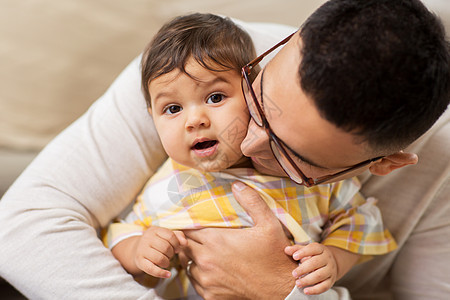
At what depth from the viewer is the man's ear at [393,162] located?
887 mm

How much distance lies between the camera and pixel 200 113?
0.94m

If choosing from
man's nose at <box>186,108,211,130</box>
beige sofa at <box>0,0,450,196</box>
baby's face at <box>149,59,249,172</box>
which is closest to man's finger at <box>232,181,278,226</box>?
baby's face at <box>149,59,249,172</box>

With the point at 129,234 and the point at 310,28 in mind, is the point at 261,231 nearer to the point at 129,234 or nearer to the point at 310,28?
the point at 129,234

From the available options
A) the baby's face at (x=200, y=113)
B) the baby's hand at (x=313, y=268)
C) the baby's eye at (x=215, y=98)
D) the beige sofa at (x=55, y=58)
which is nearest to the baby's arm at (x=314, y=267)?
the baby's hand at (x=313, y=268)

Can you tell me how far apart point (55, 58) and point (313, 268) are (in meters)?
1.27

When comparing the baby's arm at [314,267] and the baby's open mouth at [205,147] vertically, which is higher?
the baby's open mouth at [205,147]

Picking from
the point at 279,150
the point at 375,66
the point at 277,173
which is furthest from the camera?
the point at 277,173

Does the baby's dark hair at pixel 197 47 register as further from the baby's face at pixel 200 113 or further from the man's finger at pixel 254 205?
the man's finger at pixel 254 205

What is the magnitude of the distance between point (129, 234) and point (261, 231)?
1.21 ft

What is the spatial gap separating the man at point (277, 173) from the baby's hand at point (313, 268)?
0.16 ft

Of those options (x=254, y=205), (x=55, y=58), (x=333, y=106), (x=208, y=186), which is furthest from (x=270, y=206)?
(x=55, y=58)

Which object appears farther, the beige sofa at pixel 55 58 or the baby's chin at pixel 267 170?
the beige sofa at pixel 55 58

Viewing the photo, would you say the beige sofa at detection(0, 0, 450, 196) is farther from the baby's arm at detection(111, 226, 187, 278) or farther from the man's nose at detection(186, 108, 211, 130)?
the man's nose at detection(186, 108, 211, 130)

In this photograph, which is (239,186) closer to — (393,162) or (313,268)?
(313,268)
